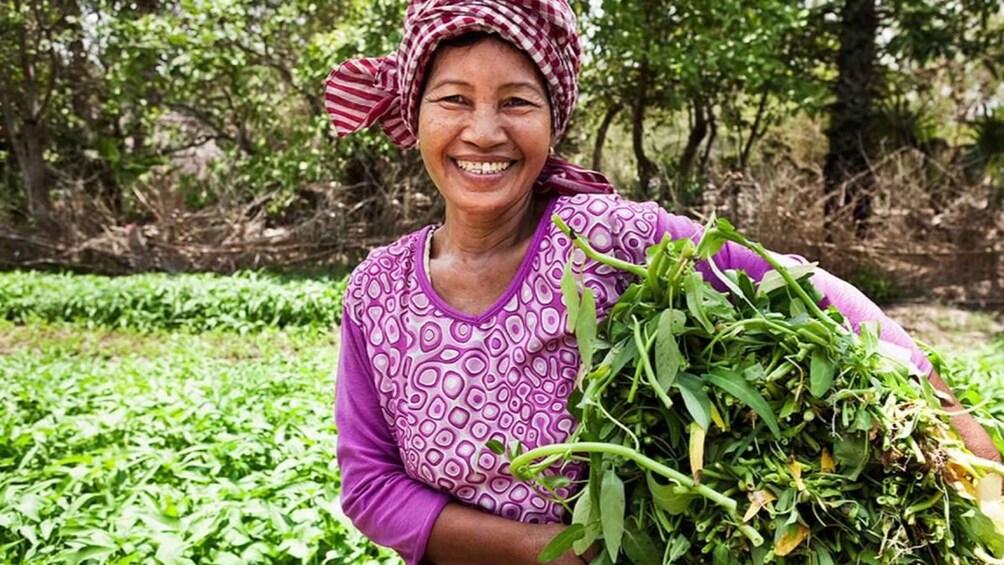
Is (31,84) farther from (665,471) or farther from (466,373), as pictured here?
(665,471)

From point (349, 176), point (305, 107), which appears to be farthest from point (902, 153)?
point (305, 107)

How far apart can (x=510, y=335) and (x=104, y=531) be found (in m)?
1.77

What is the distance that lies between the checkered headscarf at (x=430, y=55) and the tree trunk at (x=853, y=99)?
367 inches

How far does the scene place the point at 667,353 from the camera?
0.96 meters

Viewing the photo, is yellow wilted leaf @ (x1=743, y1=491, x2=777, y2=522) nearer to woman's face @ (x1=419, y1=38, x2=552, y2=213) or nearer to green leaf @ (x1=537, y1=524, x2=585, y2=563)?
green leaf @ (x1=537, y1=524, x2=585, y2=563)

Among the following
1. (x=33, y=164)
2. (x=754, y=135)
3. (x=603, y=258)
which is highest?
(x=754, y=135)

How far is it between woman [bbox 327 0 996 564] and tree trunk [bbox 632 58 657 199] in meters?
9.53

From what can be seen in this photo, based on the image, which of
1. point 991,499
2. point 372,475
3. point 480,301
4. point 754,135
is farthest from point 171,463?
point 754,135

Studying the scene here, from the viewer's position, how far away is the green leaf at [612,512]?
3.09 feet

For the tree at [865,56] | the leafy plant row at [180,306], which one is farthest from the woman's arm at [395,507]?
the tree at [865,56]

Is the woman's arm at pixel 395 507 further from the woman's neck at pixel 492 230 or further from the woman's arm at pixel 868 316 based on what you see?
the woman's arm at pixel 868 316

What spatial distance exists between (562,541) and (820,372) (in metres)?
0.37

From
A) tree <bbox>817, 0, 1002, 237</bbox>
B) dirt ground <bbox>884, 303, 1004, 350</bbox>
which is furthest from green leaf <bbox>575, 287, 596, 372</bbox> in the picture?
tree <bbox>817, 0, 1002, 237</bbox>

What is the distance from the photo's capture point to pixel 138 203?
11547mm
